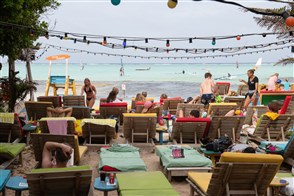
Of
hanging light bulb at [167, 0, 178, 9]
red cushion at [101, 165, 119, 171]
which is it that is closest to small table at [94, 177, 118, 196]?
red cushion at [101, 165, 119, 171]

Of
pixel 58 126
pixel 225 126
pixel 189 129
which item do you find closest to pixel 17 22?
pixel 58 126

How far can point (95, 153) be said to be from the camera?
877cm

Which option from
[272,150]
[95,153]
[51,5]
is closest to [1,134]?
[95,153]

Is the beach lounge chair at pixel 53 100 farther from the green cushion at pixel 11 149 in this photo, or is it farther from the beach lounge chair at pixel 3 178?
the beach lounge chair at pixel 3 178

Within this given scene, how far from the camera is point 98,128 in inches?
358

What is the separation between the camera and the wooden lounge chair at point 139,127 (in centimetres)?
895

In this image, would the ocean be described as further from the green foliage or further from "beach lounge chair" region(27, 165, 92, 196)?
"beach lounge chair" region(27, 165, 92, 196)

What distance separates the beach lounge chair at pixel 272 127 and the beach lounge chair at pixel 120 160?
3.04m

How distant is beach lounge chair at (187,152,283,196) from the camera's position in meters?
4.78

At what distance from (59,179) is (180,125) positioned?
463 cm

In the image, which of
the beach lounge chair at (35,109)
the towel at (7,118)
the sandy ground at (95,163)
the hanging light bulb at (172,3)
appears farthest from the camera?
the beach lounge chair at (35,109)

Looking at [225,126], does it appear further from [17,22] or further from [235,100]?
[17,22]

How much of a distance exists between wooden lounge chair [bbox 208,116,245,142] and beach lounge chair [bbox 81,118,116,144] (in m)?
2.14

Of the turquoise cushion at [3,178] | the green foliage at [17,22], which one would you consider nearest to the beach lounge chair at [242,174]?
the turquoise cushion at [3,178]
